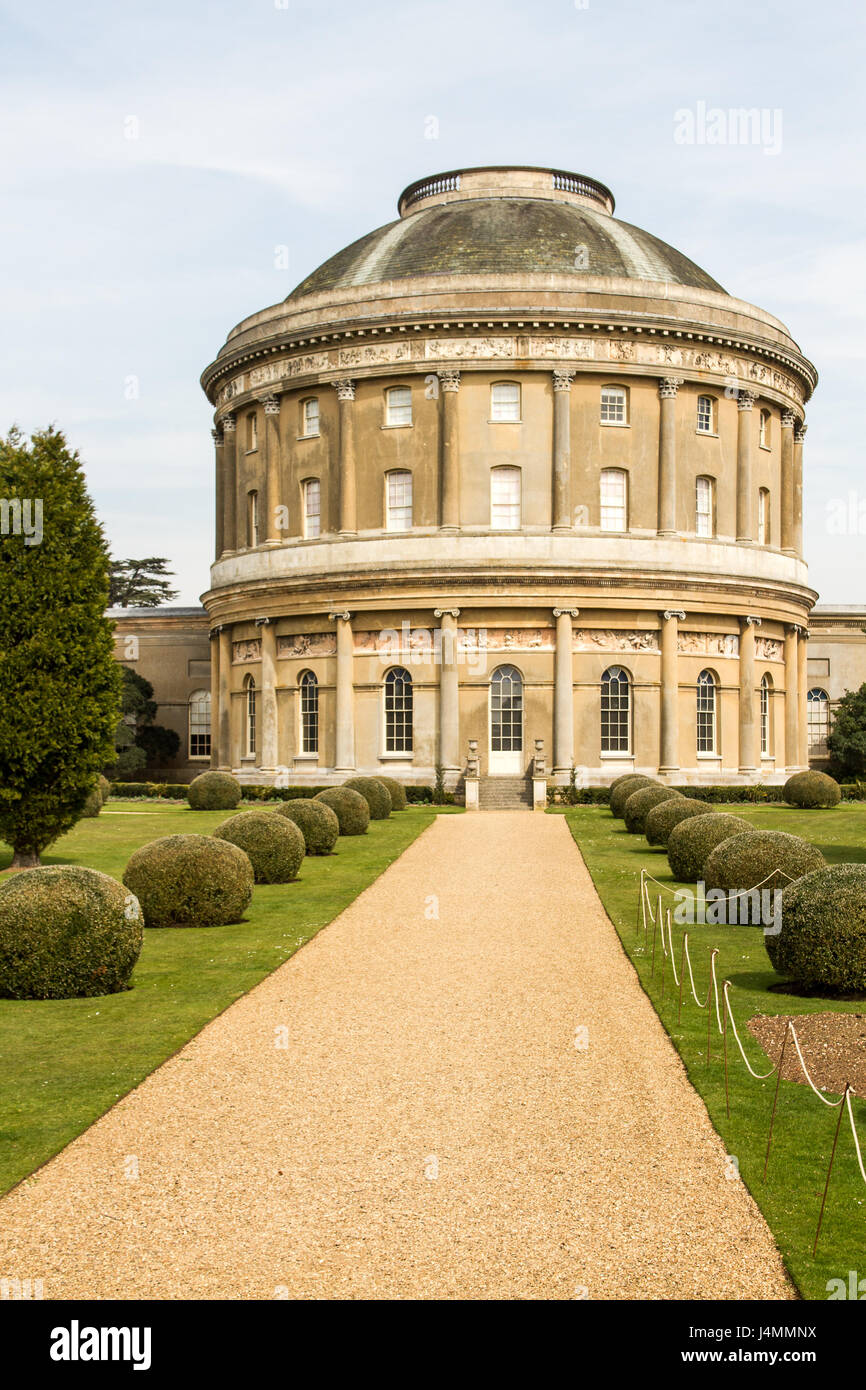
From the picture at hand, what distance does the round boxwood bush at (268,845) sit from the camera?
23906mm

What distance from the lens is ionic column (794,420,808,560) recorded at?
52500 mm

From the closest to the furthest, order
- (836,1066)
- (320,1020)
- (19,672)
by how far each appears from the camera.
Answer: (836,1066) → (320,1020) → (19,672)

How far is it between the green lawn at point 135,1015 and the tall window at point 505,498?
21596mm

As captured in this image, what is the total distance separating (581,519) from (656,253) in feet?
42.1

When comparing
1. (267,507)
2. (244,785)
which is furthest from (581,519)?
(244,785)

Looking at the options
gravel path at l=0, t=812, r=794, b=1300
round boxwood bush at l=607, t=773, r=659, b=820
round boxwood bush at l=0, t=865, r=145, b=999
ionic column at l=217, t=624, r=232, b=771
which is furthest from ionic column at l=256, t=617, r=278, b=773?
round boxwood bush at l=0, t=865, r=145, b=999

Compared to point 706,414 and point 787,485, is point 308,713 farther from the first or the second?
point 787,485

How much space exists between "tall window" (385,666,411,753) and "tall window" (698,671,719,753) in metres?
10.1

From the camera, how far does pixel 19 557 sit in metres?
23.3

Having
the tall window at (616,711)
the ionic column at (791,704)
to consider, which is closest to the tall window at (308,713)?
the tall window at (616,711)

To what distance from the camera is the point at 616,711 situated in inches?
1795

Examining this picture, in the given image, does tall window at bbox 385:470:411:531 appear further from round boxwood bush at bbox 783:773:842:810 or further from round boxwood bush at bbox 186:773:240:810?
round boxwood bush at bbox 783:773:842:810

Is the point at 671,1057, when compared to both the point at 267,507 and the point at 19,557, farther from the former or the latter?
the point at 267,507

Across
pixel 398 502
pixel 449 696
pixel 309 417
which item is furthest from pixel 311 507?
pixel 449 696
